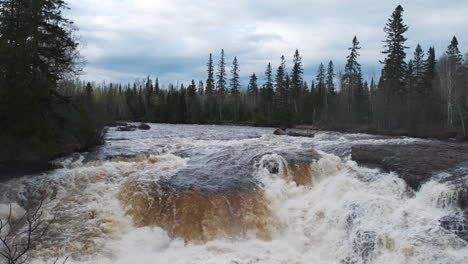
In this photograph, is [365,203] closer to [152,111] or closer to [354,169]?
[354,169]

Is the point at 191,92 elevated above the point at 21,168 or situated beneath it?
elevated above

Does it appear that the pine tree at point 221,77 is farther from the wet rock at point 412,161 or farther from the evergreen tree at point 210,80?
the wet rock at point 412,161

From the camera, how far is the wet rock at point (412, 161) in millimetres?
12091

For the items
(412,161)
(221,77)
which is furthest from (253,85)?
(412,161)

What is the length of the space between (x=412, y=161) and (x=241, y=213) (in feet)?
23.9

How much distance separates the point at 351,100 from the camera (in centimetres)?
5394

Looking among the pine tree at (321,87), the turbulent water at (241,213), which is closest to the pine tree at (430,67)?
the pine tree at (321,87)

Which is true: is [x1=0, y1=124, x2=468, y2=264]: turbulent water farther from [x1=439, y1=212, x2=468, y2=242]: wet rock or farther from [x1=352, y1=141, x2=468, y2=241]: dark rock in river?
[x1=352, y1=141, x2=468, y2=241]: dark rock in river

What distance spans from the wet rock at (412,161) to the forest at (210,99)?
1365cm

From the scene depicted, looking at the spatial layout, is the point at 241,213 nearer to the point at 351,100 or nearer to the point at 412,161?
→ the point at 412,161

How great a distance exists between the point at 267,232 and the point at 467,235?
503 cm

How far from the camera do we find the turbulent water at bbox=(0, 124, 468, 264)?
358 inches

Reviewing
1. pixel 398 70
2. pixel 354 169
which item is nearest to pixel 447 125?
pixel 398 70

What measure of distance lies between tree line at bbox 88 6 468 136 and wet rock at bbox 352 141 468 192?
18938 millimetres
